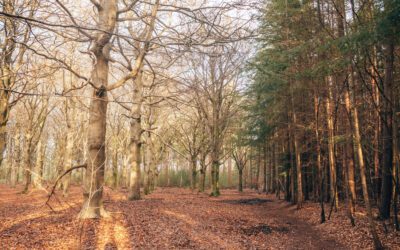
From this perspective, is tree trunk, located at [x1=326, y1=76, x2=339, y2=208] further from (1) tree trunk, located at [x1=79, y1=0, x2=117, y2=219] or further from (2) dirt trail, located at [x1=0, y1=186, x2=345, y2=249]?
(1) tree trunk, located at [x1=79, y1=0, x2=117, y2=219]

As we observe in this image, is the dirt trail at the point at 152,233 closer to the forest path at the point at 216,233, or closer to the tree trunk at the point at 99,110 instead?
the forest path at the point at 216,233

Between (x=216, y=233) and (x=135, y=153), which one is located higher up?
(x=135, y=153)

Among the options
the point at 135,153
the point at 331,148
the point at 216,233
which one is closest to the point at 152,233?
the point at 216,233

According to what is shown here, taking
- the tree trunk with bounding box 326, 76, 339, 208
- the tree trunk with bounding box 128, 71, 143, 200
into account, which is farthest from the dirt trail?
the tree trunk with bounding box 128, 71, 143, 200

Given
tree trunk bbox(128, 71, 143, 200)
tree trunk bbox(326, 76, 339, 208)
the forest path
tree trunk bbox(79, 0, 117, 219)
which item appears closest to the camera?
the forest path

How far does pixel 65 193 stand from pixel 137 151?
5.47 metres

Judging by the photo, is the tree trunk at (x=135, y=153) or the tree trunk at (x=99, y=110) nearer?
the tree trunk at (x=99, y=110)

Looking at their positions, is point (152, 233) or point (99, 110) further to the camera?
point (99, 110)

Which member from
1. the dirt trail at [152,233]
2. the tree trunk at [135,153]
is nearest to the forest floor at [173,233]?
the dirt trail at [152,233]

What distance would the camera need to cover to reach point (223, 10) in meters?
6.20

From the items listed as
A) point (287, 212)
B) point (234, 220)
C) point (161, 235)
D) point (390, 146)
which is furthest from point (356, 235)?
point (287, 212)

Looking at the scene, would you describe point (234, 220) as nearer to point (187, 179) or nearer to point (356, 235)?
point (356, 235)

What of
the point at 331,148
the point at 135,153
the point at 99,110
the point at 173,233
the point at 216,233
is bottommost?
the point at 216,233

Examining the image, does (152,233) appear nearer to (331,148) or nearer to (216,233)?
(216,233)
